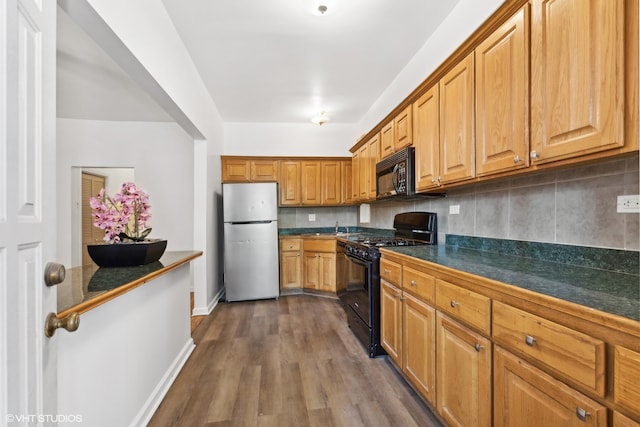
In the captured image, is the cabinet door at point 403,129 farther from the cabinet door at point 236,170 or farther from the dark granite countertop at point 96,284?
the cabinet door at point 236,170

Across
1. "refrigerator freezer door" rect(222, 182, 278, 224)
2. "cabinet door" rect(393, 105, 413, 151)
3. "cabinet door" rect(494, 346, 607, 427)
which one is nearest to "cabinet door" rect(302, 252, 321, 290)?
"refrigerator freezer door" rect(222, 182, 278, 224)

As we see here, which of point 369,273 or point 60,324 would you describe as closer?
point 60,324

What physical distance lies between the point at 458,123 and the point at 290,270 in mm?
3075

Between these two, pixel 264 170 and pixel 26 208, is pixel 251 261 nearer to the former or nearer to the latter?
pixel 264 170

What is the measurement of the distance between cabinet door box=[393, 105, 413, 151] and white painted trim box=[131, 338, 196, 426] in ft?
8.47

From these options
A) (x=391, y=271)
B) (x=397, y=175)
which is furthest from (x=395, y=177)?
(x=391, y=271)

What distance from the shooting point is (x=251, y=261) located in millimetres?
3791

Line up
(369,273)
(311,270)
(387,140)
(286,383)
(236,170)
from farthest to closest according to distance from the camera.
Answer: (236,170) < (311,270) < (387,140) < (369,273) < (286,383)

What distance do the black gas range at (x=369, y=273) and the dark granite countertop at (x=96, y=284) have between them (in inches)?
58.9

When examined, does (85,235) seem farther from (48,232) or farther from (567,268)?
(567,268)

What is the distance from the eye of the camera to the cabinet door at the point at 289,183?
4.30 m

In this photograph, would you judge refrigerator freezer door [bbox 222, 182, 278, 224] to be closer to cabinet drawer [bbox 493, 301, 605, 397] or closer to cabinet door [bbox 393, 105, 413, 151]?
cabinet door [bbox 393, 105, 413, 151]

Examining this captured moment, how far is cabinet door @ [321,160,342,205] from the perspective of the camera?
4.38m

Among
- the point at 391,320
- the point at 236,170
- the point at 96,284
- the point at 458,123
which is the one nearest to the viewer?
the point at 96,284
